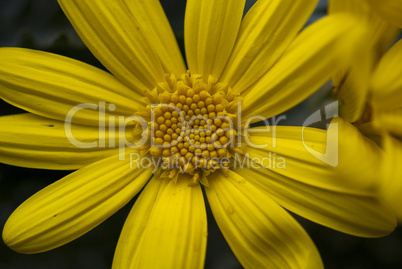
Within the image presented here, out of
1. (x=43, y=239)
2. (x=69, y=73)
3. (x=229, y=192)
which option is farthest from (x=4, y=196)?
(x=229, y=192)

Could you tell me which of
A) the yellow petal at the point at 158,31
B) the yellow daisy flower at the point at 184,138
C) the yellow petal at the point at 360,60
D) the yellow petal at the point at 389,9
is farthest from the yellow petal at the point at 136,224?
the yellow petal at the point at 389,9

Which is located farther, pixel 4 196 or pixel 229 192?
pixel 4 196

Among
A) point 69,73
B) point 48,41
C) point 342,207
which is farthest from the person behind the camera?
point 48,41

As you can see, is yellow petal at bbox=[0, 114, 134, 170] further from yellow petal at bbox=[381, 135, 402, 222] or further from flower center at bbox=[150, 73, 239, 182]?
yellow petal at bbox=[381, 135, 402, 222]

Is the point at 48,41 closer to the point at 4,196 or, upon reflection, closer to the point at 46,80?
the point at 46,80

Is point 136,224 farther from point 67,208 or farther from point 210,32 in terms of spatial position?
point 210,32

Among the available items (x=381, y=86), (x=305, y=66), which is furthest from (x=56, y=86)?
(x=381, y=86)

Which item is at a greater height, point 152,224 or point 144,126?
point 144,126
